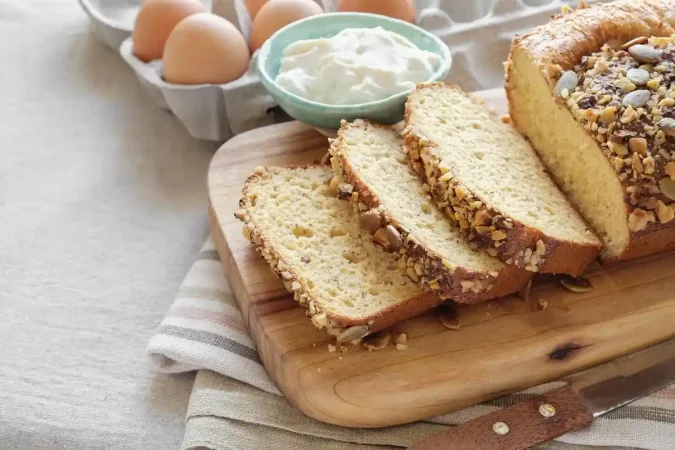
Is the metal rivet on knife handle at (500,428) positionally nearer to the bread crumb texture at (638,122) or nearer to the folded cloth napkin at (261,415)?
the folded cloth napkin at (261,415)

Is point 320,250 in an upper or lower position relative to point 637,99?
lower

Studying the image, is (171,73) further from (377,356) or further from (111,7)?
(377,356)

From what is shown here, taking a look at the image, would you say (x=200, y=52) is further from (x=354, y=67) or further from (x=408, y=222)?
(x=408, y=222)

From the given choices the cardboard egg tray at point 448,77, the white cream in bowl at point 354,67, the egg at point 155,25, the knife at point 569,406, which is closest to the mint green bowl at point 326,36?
the white cream in bowl at point 354,67

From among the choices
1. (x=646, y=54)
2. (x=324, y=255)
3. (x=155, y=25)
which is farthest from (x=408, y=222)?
(x=155, y=25)

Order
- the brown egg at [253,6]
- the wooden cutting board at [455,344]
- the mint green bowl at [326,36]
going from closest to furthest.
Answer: the wooden cutting board at [455,344]
the mint green bowl at [326,36]
the brown egg at [253,6]

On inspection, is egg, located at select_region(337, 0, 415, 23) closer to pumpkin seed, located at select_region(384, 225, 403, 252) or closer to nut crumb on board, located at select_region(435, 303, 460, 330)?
pumpkin seed, located at select_region(384, 225, 403, 252)

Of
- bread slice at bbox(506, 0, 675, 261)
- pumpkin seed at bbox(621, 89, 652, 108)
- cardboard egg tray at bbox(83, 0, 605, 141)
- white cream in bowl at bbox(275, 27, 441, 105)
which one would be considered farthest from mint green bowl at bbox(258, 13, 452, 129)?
pumpkin seed at bbox(621, 89, 652, 108)
